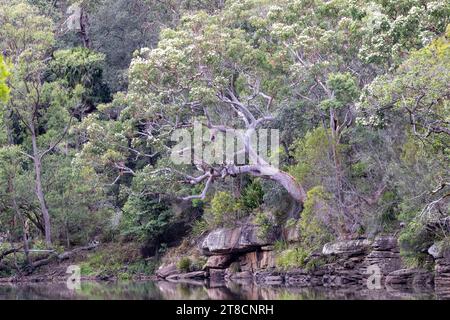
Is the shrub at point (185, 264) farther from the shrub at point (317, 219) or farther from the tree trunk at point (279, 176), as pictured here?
the shrub at point (317, 219)

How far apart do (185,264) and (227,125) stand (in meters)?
5.71

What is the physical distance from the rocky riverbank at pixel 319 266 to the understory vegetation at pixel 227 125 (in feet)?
1.42

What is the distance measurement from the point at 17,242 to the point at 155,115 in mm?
11553

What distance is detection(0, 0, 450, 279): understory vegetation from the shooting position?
22.7 metres

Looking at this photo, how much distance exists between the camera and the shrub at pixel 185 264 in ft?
110

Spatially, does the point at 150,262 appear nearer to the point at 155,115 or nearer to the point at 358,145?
the point at 155,115

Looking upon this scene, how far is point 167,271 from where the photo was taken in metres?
34.2

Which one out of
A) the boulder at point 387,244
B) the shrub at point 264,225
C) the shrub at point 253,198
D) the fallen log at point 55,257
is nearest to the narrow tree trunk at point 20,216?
the fallen log at point 55,257

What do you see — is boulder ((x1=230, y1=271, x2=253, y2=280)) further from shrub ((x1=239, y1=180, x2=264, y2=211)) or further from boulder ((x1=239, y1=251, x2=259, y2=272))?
shrub ((x1=239, y1=180, x2=264, y2=211))

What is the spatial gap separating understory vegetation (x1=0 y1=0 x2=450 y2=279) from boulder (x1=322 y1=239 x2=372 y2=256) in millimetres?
450

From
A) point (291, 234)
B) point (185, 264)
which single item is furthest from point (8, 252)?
point (291, 234)

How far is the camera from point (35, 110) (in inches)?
Answer: 1516

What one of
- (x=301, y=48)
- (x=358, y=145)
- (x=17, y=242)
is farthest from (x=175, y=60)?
(x=17, y=242)
